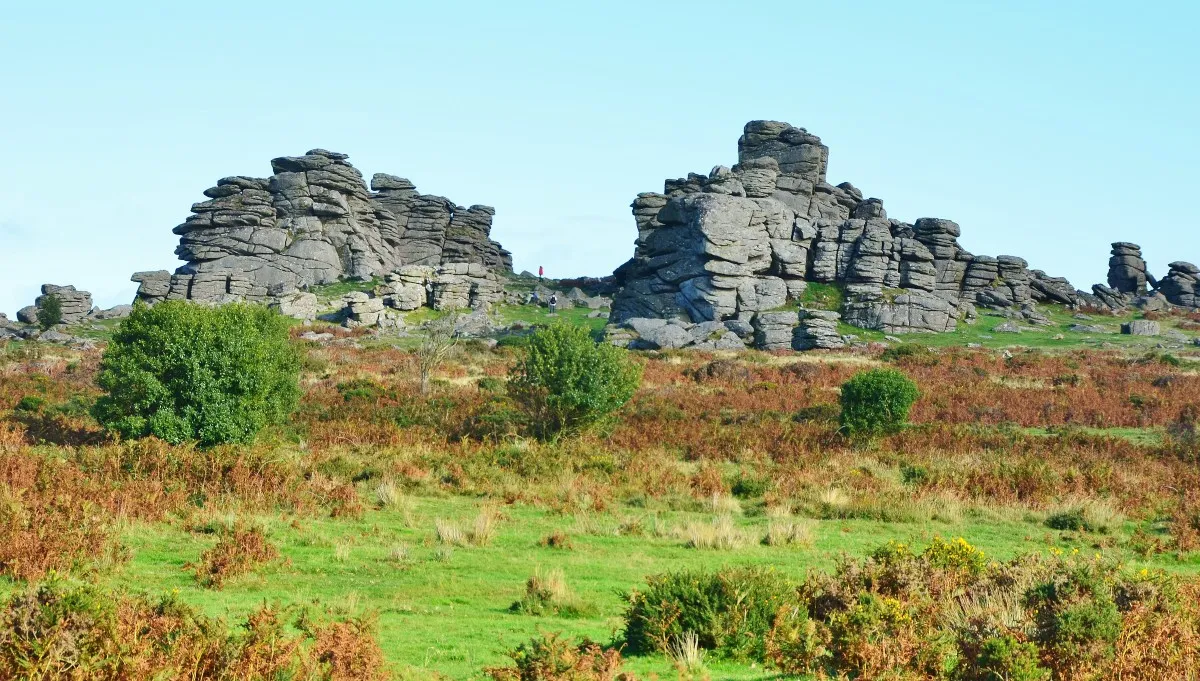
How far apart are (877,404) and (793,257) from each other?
171 ft

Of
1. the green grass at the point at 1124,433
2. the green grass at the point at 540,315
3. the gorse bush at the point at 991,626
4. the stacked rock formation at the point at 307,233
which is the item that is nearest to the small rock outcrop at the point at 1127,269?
the green grass at the point at 540,315

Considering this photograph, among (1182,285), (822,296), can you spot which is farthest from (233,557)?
(1182,285)

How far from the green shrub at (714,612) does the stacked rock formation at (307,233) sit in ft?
254

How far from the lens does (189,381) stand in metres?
26.3

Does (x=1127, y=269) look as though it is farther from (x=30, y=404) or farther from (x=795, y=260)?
(x=30, y=404)

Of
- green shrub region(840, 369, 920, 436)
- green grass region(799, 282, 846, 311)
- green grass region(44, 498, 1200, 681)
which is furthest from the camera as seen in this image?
green grass region(799, 282, 846, 311)

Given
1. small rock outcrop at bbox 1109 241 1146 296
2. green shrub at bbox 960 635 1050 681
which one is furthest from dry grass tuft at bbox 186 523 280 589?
small rock outcrop at bbox 1109 241 1146 296

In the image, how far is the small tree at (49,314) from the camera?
7625 cm

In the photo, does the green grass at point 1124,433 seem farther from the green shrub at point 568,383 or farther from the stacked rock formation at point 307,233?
the stacked rock formation at point 307,233

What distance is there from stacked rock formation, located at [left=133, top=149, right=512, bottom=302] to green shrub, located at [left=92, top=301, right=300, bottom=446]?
5849 cm

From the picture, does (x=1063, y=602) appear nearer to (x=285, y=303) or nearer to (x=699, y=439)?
(x=699, y=439)

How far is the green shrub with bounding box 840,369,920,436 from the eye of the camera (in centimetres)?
3072

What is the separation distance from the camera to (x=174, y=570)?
48.7 feet

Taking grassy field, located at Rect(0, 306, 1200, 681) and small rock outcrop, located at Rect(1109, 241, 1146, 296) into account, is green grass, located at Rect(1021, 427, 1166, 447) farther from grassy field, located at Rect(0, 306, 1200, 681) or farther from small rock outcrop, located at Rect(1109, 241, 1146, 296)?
small rock outcrop, located at Rect(1109, 241, 1146, 296)
